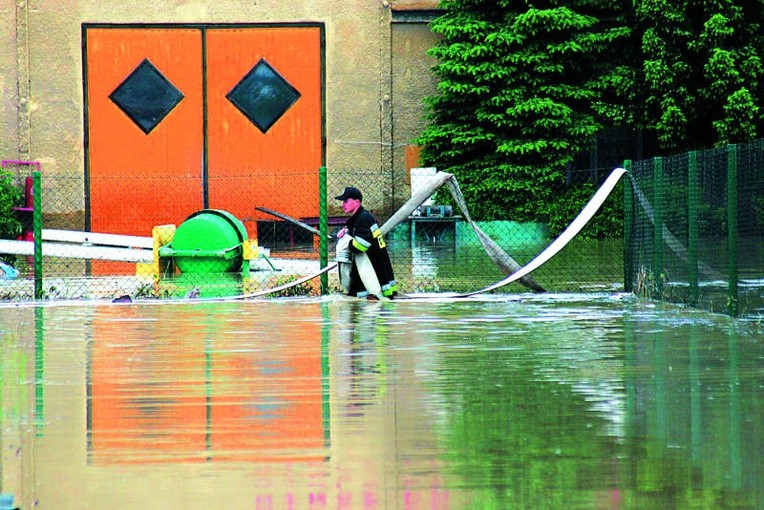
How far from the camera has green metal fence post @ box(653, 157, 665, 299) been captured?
14.3m

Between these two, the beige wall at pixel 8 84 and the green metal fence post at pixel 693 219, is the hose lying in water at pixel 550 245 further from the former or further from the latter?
the beige wall at pixel 8 84

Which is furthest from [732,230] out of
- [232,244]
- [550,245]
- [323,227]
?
[232,244]

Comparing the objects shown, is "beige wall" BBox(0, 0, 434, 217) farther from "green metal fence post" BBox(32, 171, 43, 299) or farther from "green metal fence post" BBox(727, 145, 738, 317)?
"green metal fence post" BBox(727, 145, 738, 317)

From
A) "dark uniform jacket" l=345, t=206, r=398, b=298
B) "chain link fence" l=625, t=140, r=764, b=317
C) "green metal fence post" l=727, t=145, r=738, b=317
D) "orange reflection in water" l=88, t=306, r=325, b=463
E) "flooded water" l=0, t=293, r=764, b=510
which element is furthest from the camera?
"dark uniform jacket" l=345, t=206, r=398, b=298

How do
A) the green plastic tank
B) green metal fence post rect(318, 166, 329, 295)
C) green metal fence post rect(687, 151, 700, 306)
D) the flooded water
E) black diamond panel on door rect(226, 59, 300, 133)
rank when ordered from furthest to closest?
black diamond panel on door rect(226, 59, 300, 133), the green plastic tank, green metal fence post rect(318, 166, 329, 295), green metal fence post rect(687, 151, 700, 306), the flooded water

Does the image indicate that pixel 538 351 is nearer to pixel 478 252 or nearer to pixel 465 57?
pixel 478 252

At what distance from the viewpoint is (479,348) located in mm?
10461

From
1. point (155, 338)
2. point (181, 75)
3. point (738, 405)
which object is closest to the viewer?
point (738, 405)

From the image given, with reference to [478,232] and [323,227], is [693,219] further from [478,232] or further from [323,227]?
[323,227]

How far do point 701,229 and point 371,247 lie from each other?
11.7 feet

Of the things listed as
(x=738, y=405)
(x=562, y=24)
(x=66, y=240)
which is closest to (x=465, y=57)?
(x=562, y=24)

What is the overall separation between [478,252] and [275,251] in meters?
3.85

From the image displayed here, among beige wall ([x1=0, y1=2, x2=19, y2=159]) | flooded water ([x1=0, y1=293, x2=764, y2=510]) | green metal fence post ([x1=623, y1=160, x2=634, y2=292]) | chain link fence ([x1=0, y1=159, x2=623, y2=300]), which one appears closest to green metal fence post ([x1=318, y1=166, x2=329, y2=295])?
chain link fence ([x1=0, y1=159, x2=623, y2=300])

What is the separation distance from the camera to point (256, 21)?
94.0 feet
